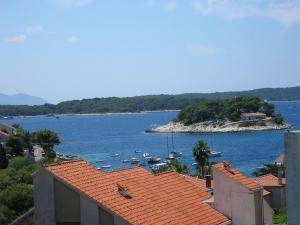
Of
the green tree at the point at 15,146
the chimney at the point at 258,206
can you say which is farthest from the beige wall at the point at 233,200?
the green tree at the point at 15,146

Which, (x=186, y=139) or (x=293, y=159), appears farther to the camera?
(x=186, y=139)

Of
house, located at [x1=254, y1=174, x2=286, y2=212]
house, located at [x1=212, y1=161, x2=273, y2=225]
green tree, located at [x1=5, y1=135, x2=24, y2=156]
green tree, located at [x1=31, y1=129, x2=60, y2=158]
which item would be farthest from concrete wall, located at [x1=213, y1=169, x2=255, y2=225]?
green tree, located at [x1=31, y1=129, x2=60, y2=158]

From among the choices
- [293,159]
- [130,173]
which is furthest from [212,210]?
[293,159]

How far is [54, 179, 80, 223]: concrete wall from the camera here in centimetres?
1388

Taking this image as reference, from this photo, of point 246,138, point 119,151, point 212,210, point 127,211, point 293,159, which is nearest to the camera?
point 293,159

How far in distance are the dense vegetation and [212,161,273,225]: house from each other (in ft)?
52.0

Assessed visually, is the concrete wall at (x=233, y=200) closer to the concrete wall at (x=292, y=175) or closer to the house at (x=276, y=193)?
the concrete wall at (x=292, y=175)

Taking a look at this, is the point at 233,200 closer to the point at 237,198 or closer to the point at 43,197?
the point at 237,198

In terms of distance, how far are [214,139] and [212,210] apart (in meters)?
162

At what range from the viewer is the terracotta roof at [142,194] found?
45.5ft

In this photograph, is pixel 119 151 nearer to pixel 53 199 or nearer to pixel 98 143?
pixel 98 143

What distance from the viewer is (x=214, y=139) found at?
17712 cm

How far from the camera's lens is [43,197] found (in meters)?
14.1

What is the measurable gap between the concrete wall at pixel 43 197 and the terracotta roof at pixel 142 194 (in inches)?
12.3
